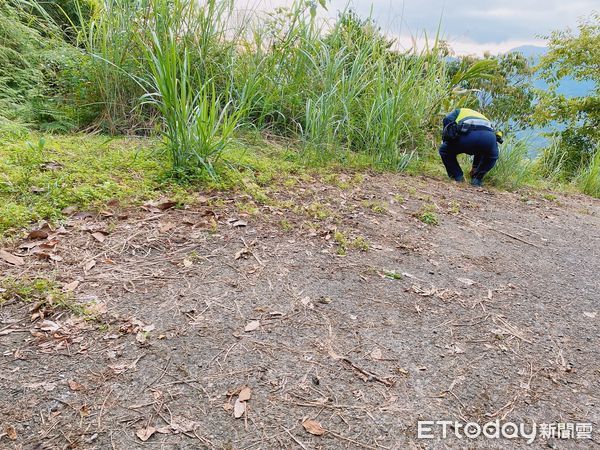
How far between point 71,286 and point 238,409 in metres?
0.94

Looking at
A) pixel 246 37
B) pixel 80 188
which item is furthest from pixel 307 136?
pixel 80 188

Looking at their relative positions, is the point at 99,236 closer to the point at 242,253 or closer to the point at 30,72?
the point at 242,253

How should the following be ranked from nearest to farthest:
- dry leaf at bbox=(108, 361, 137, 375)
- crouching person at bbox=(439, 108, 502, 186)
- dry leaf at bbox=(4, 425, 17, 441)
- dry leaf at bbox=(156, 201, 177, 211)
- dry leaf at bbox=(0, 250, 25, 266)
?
dry leaf at bbox=(4, 425, 17, 441) → dry leaf at bbox=(108, 361, 137, 375) → dry leaf at bbox=(0, 250, 25, 266) → dry leaf at bbox=(156, 201, 177, 211) → crouching person at bbox=(439, 108, 502, 186)

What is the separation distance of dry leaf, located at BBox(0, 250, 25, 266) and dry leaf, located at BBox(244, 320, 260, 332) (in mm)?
1058

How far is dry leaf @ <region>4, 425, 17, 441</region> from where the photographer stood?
1.08 metres

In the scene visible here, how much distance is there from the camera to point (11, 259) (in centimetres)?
179

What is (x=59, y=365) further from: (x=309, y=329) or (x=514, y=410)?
(x=514, y=410)

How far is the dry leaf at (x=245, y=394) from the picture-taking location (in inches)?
49.6

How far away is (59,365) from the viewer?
4.37 ft

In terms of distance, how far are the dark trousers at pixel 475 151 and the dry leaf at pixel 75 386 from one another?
4086 mm

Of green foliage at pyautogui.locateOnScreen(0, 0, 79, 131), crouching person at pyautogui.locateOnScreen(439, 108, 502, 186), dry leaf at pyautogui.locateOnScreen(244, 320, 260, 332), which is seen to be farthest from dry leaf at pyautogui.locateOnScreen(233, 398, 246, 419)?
crouching person at pyautogui.locateOnScreen(439, 108, 502, 186)

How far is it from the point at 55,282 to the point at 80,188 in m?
0.91

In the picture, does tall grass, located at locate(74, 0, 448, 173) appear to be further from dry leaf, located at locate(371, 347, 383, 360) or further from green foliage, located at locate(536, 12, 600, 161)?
green foliage, located at locate(536, 12, 600, 161)

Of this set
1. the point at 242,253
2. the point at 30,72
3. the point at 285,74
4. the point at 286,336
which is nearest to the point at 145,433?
the point at 286,336
